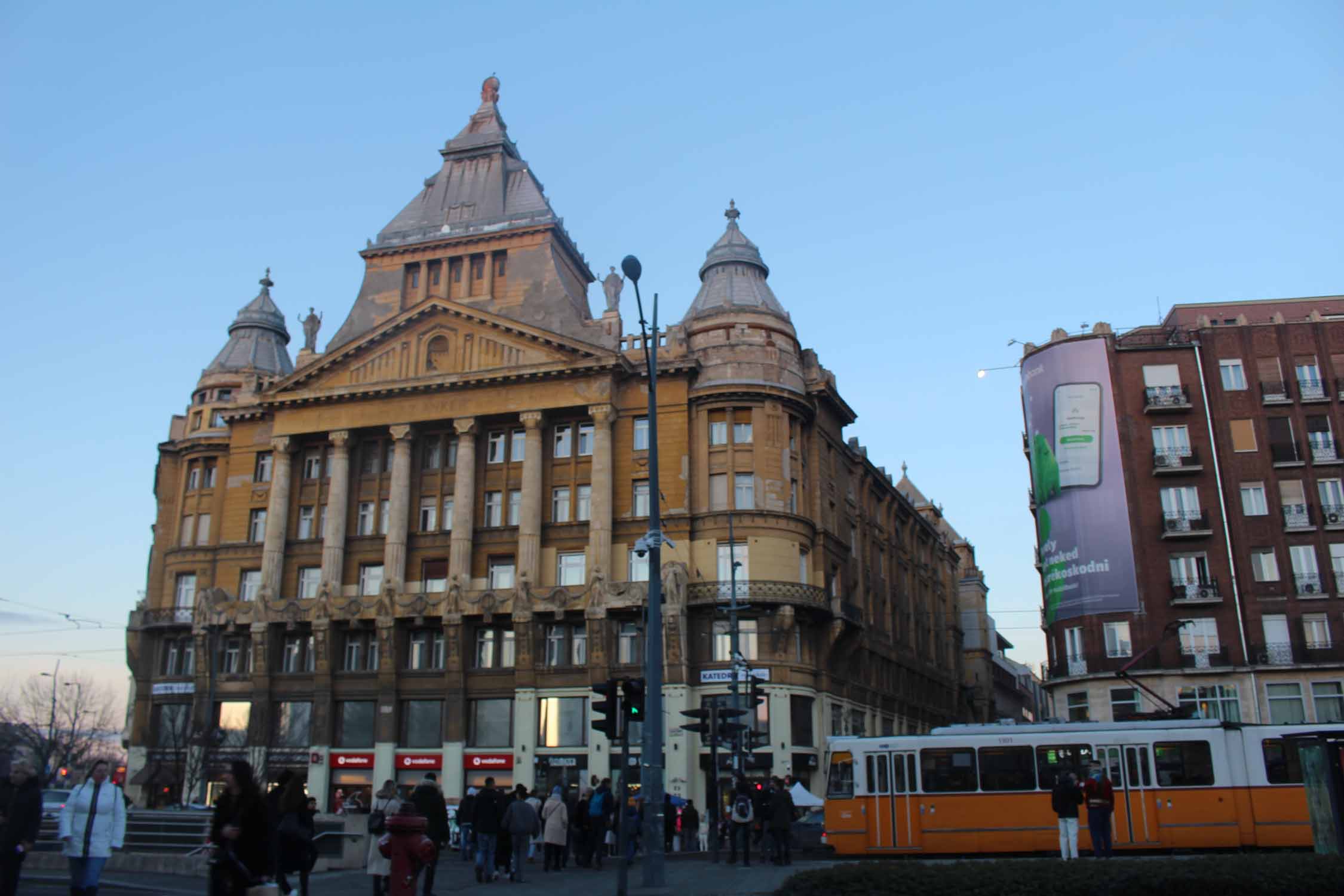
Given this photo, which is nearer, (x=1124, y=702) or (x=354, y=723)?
(x=1124, y=702)

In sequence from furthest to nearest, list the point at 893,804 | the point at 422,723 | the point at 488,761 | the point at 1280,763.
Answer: the point at 422,723 < the point at 488,761 < the point at 893,804 < the point at 1280,763

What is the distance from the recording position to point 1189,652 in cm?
5053

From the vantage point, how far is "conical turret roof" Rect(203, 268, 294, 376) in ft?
213

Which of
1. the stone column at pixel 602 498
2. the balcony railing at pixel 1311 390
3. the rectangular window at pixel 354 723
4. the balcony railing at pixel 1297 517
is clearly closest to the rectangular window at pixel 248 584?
the rectangular window at pixel 354 723

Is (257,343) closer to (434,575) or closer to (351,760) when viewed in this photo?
(434,575)

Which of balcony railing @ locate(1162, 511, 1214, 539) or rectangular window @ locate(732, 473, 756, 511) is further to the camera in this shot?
balcony railing @ locate(1162, 511, 1214, 539)

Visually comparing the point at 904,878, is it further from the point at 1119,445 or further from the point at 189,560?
the point at 189,560

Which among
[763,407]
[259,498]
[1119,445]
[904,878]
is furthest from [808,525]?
[904,878]

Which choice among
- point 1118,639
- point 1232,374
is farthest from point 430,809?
point 1232,374

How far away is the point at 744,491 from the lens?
5012 cm

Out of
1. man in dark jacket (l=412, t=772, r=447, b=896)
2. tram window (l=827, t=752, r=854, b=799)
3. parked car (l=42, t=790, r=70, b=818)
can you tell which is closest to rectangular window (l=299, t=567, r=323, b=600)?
parked car (l=42, t=790, r=70, b=818)

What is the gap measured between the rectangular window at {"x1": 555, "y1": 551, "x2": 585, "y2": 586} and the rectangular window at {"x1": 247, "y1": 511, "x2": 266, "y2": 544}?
1713 cm

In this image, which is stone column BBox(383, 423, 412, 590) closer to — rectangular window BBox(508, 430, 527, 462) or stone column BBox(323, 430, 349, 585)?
stone column BBox(323, 430, 349, 585)

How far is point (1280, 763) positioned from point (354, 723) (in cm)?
3915
